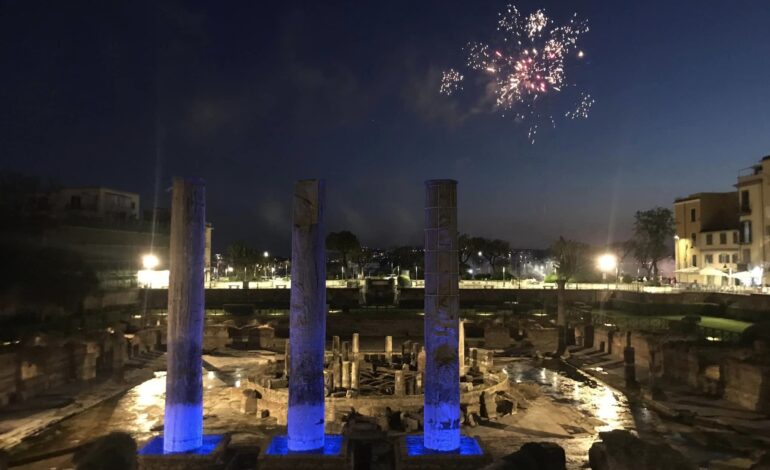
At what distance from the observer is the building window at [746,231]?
150 ft

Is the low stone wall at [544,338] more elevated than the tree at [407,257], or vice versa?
the tree at [407,257]

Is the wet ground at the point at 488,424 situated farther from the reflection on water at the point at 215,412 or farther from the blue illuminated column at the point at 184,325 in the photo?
the blue illuminated column at the point at 184,325

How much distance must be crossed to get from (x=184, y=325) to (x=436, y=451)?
17.0 feet

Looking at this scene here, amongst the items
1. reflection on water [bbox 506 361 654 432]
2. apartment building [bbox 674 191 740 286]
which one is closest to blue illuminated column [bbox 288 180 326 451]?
reflection on water [bbox 506 361 654 432]

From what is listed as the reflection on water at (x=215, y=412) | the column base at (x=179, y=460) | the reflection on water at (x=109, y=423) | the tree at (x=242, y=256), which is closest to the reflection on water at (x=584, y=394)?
the reflection on water at (x=215, y=412)

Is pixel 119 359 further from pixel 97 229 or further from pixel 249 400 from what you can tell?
pixel 97 229

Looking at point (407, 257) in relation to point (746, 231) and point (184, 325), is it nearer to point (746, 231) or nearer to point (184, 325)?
point (746, 231)

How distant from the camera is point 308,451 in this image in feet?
34.0

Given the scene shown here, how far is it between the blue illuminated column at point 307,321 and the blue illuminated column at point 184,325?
188 cm

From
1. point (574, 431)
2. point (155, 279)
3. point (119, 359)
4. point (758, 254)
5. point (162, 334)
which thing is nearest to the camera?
point (574, 431)

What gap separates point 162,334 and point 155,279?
22851 millimetres

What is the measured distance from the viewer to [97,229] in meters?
47.9

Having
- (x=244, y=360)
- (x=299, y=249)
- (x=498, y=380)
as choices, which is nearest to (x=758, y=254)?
(x=498, y=380)

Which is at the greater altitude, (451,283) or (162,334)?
(451,283)
